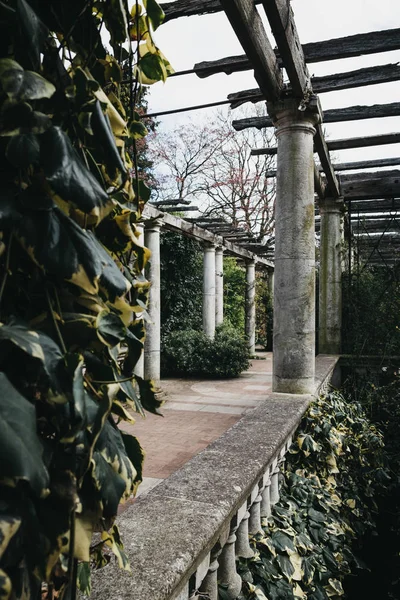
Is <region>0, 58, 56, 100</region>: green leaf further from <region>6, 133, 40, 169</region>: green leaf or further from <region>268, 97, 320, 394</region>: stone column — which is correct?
<region>268, 97, 320, 394</region>: stone column

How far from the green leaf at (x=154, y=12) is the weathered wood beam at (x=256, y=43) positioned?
228cm

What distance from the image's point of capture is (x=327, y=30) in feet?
14.0

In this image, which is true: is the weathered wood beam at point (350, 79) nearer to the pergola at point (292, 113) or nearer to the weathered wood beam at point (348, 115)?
the pergola at point (292, 113)

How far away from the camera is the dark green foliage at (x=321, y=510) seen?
2.58m

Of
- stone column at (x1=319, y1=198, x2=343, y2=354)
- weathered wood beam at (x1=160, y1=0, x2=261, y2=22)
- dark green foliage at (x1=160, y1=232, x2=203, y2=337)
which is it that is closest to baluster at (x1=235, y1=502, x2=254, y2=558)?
weathered wood beam at (x1=160, y1=0, x2=261, y2=22)

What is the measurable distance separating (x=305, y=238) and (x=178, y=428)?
3241 millimetres

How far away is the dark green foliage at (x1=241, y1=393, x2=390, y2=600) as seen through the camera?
2.58 meters

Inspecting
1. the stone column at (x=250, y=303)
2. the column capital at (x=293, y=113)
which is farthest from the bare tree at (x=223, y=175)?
the column capital at (x=293, y=113)

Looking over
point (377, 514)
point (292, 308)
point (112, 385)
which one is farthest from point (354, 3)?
point (377, 514)

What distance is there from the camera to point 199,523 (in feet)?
5.59

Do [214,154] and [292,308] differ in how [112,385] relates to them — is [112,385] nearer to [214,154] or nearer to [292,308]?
[292,308]

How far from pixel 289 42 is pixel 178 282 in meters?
9.37

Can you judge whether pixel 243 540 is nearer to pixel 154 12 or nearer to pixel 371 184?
pixel 154 12

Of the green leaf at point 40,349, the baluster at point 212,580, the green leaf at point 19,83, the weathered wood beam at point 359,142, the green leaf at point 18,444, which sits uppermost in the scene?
the weathered wood beam at point 359,142
